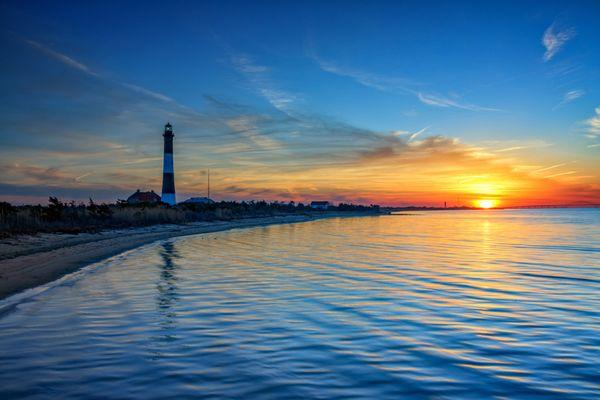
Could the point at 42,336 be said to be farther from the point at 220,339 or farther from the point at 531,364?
the point at 531,364

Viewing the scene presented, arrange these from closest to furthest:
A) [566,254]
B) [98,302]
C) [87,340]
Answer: [87,340] < [98,302] < [566,254]

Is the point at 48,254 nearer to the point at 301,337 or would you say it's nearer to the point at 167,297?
the point at 167,297

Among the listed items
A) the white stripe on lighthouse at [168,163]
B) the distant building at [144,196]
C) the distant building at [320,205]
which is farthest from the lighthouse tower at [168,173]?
the distant building at [320,205]

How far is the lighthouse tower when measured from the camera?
6625cm

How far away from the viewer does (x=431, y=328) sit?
8.23 metres

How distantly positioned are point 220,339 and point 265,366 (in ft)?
5.04

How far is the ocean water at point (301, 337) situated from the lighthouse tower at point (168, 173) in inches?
2078

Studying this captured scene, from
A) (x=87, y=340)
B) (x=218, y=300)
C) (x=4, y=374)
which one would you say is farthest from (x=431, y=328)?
(x=4, y=374)

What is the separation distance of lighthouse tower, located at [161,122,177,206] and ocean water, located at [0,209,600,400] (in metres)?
52.8

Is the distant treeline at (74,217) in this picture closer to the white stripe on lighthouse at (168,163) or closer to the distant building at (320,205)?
the white stripe on lighthouse at (168,163)

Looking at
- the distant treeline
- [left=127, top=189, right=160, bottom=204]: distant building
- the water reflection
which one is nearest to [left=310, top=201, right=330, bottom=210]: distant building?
[left=127, top=189, right=160, bottom=204]: distant building

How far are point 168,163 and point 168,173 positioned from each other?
1.63m

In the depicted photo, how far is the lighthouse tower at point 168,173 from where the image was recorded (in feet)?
217

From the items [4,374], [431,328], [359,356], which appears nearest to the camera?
[4,374]
